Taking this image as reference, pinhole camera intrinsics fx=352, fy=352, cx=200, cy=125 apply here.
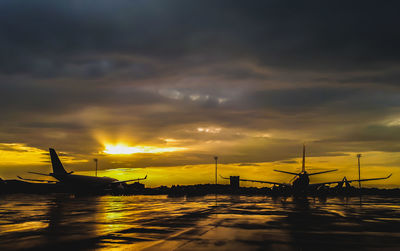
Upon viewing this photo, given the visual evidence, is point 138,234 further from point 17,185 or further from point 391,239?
point 17,185

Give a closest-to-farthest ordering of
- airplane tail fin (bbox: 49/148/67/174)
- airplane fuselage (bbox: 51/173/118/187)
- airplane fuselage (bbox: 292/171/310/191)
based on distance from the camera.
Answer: airplane fuselage (bbox: 292/171/310/191), airplane fuselage (bbox: 51/173/118/187), airplane tail fin (bbox: 49/148/67/174)

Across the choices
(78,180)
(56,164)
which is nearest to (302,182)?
(78,180)

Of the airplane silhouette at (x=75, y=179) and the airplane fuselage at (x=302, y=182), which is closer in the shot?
the airplane fuselage at (x=302, y=182)

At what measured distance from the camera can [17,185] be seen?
5837 inches

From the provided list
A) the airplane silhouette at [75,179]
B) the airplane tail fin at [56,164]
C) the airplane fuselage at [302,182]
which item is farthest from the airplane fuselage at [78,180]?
the airplane fuselage at [302,182]

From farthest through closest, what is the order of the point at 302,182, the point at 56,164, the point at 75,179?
the point at 56,164 < the point at 75,179 < the point at 302,182

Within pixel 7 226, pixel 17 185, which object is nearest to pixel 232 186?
pixel 17 185

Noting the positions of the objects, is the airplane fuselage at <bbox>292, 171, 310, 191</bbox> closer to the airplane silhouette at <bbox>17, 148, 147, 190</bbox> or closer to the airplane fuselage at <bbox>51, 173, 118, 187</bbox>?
the airplane silhouette at <bbox>17, 148, 147, 190</bbox>

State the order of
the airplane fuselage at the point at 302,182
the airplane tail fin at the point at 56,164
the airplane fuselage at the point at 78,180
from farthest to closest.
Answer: the airplane tail fin at the point at 56,164 < the airplane fuselage at the point at 78,180 < the airplane fuselage at the point at 302,182

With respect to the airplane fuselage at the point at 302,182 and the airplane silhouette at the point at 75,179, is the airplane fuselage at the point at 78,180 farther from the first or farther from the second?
the airplane fuselage at the point at 302,182

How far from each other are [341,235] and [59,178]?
7810 cm

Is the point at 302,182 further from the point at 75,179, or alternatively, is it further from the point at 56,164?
the point at 56,164

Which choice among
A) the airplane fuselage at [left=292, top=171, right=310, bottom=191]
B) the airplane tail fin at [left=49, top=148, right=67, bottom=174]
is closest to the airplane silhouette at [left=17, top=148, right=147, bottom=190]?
the airplane tail fin at [left=49, top=148, right=67, bottom=174]

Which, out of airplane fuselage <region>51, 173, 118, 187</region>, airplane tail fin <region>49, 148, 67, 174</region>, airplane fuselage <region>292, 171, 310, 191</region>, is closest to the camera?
airplane fuselage <region>292, 171, 310, 191</region>
